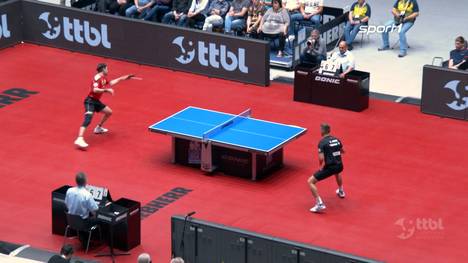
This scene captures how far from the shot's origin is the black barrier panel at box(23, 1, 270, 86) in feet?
103

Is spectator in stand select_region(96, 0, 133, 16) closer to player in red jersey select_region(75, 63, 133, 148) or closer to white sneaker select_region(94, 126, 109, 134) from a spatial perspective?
white sneaker select_region(94, 126, 109, 134)

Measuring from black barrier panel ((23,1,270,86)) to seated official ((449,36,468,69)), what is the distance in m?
4.54

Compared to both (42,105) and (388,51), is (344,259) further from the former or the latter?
(388,51)

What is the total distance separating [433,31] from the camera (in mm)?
36219

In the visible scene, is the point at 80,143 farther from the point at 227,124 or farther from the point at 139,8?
the point at 139,8

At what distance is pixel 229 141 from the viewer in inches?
1013

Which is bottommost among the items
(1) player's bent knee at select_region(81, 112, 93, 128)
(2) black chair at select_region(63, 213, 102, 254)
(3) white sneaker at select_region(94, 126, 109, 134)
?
(3) white sneaker at select_region(94, 126, 109, 134)

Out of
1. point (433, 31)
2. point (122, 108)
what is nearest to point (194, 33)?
point (122, 108)

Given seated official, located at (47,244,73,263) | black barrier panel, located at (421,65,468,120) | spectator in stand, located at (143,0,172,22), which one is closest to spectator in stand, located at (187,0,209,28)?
spectator in stand, located at (143,0,172,22)

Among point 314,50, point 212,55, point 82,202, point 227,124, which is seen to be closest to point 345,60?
point 314,50

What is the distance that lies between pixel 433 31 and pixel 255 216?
13.8m

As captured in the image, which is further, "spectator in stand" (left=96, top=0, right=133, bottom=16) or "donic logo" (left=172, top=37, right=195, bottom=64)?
"spectator in stand" (left=96, top=0, right=133, bottom=16)

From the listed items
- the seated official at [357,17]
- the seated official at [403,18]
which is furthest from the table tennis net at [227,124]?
the seated official at [403,18]

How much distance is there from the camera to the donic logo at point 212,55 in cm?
3161
